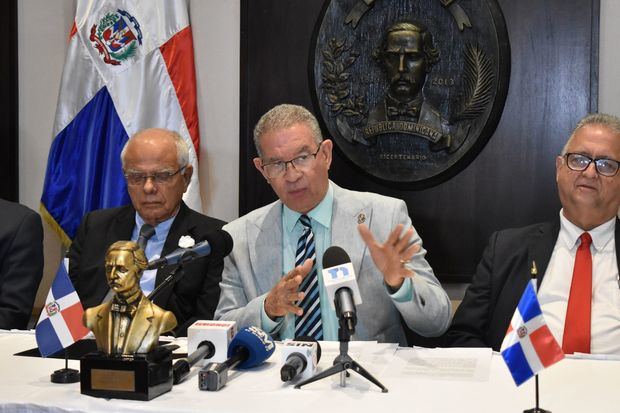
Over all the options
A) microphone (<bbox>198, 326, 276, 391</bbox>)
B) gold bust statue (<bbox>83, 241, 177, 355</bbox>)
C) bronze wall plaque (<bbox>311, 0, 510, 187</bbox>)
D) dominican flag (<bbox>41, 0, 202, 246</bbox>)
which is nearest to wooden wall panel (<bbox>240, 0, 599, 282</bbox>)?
bronze wall plaque (<bbox>311, 0, 510, 187</bbox>)

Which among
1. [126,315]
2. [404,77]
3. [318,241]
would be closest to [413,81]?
[404,77]

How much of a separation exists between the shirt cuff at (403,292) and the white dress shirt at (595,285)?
Answer: 0.64 metres

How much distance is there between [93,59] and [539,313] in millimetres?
3170

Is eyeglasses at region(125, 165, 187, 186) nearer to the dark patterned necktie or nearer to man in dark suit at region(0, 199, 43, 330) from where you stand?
the dark patterned necktie

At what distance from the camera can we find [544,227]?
2963 millimetres

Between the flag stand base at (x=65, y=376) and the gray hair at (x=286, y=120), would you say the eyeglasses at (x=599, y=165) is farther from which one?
the flag stand base at (x=65, y=376)

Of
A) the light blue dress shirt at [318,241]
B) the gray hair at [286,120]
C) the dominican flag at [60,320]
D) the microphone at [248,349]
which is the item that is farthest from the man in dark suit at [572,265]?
the dominican flag at [60,320]

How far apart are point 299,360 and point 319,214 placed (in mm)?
968

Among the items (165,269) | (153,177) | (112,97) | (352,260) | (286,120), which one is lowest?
(165,269)

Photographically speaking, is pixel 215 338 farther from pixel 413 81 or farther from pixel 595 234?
pixel 413 81

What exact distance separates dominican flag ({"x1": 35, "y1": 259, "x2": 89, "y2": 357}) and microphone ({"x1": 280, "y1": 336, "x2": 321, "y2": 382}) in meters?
0.57

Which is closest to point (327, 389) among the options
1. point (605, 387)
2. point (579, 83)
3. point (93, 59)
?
point (605, 387)

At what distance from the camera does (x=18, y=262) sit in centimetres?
326

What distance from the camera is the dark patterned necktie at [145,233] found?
11.6 feet
